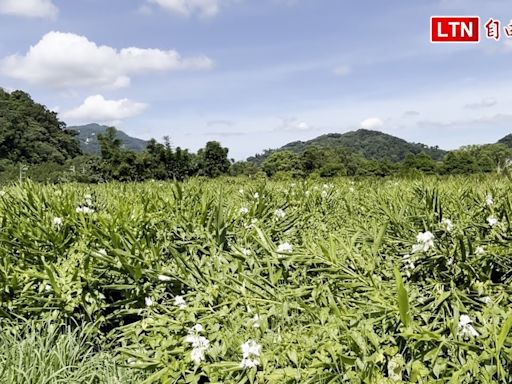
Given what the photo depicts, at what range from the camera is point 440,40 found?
5.00 meters

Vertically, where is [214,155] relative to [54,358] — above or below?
above

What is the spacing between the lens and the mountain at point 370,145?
109m

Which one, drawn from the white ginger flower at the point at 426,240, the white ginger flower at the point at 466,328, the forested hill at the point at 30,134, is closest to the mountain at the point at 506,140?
the forested hill at the point at 30,134

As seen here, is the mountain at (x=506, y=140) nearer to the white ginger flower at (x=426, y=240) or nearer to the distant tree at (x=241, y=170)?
the distant tree at (x=241, y=170)

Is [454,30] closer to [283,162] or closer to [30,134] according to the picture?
[283,162]

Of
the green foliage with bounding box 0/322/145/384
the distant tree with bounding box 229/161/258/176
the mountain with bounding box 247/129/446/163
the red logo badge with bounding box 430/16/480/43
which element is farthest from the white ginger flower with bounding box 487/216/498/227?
the mountain with bounding box 247/129/446/163

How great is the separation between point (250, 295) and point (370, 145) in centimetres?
12562

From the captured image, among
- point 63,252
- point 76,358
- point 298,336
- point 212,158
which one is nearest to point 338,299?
point 298,336

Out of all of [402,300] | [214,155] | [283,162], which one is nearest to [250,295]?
[402,300]

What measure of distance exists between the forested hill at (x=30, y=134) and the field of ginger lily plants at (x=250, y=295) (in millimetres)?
59068

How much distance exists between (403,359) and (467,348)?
0.16 meters

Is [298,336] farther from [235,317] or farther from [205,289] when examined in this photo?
[205,289]

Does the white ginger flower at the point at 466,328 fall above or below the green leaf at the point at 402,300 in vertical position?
below

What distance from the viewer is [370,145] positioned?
404 ft
